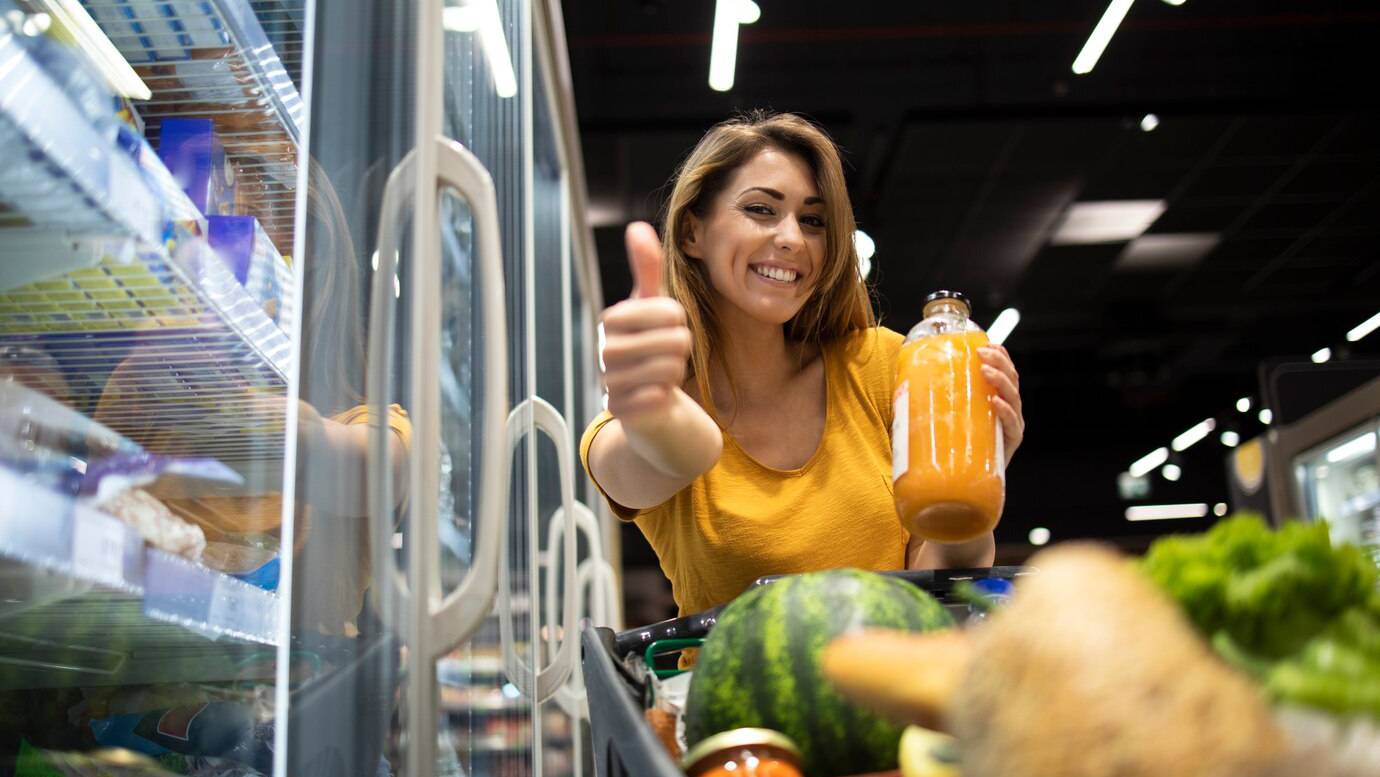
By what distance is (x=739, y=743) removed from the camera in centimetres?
72

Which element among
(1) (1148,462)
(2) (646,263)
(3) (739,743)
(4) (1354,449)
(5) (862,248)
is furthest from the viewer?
(1) (1148,462)

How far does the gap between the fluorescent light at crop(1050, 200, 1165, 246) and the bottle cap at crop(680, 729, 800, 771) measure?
341 inches

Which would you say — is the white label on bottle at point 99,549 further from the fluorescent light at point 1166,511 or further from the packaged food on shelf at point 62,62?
the fluorescent light at point 1166,511

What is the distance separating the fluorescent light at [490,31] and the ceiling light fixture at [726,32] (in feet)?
4.84

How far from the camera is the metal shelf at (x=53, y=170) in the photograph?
3.67ft

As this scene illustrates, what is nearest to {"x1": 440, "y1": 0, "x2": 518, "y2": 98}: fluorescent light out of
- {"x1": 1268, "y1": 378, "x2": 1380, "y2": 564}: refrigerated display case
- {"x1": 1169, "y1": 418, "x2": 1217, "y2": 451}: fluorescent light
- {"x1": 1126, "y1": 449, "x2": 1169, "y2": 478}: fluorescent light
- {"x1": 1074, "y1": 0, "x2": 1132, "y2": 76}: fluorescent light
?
{"x1": 1074, "y1": 0, "x2": 1132, "y2": 76}: fluorescent light

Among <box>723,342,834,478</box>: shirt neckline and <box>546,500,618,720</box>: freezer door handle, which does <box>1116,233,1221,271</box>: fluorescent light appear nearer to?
<box>546,500,618,720</box>: freezer door handle

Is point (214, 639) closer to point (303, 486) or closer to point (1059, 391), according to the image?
point (303, 486)

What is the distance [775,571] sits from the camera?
1.46 meters

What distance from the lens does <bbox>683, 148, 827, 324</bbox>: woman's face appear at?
5.38ft

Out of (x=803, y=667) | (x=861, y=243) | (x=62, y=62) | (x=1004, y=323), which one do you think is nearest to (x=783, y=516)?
(x=803, y=667)

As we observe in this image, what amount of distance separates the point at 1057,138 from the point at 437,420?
719 centimetres

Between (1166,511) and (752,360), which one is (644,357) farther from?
(1166,511)

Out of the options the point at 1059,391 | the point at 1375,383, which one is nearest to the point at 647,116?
the point at 1375,383
